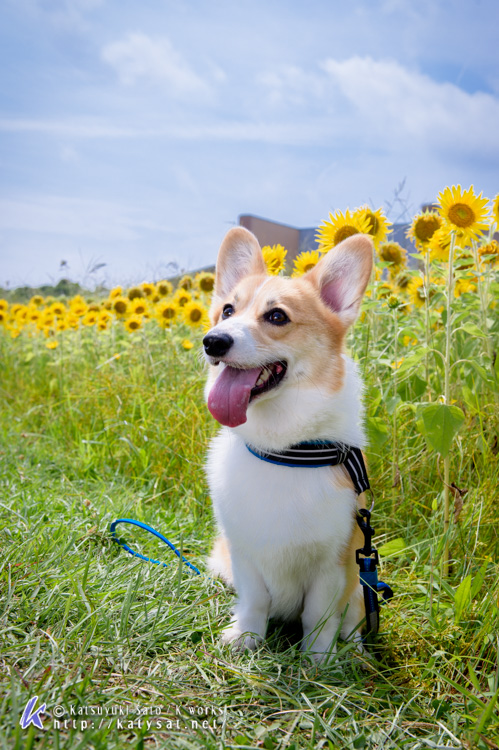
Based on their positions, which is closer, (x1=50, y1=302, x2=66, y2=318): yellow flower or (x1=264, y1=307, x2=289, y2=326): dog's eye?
(x1=264, y1=307, x2=289, y2=326): dog's eye

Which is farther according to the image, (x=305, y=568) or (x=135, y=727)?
(x=305, y=568)

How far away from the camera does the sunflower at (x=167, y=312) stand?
416 cm

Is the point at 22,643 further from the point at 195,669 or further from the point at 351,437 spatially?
the point at 351,437

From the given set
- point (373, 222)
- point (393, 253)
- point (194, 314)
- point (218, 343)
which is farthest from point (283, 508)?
point (194, 314)

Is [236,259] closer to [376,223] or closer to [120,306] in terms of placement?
[376,223]

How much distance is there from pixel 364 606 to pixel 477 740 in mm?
587

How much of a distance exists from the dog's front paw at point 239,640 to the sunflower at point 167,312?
2.81 metres

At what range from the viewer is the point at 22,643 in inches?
57.5

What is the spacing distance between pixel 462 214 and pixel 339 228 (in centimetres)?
56

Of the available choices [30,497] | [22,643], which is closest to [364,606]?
[22,643]

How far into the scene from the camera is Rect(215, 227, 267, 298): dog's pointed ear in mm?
2020

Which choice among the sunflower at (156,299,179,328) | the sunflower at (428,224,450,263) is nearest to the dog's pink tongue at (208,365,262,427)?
the sunflower at (428,224,450,263)

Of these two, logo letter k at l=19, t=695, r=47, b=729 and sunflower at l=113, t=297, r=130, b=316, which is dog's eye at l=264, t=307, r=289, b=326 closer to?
logo letter k at l=19, t=695, r=47, b=729

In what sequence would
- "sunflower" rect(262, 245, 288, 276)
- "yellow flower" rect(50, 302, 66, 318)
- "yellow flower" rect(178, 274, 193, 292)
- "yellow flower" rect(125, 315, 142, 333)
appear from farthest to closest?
"yellow flower" rect(50, 302, 66, 318) < "yellow flower" rect(178, 274, 193, 292) < "yellow flower" rect(125, 315, 142, 333) < "sunflower" rect(262, 245, 288, 276)
